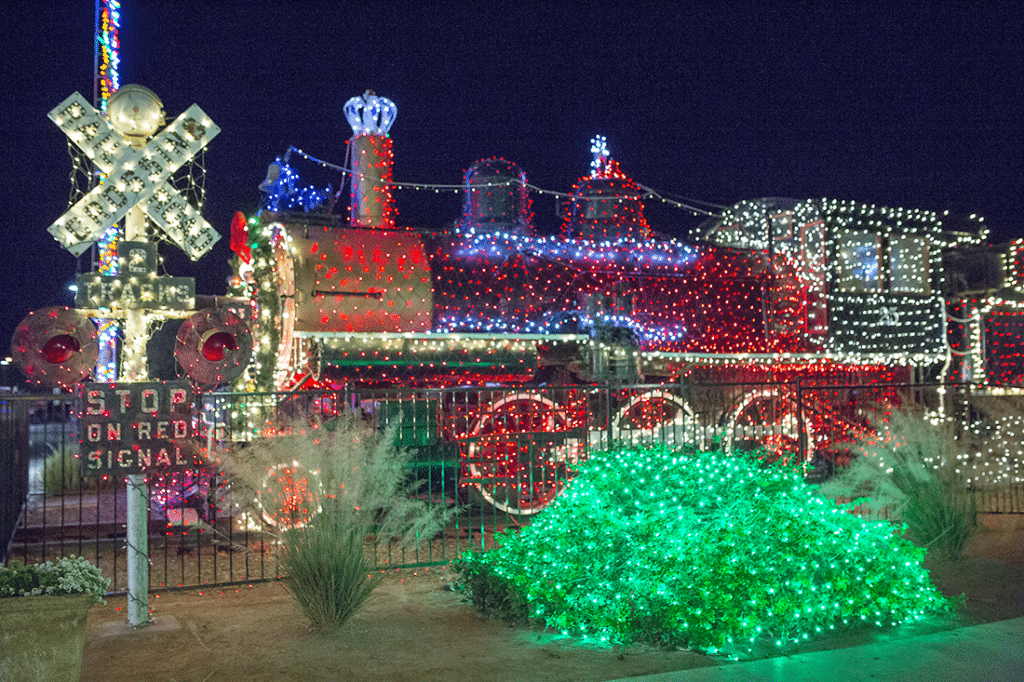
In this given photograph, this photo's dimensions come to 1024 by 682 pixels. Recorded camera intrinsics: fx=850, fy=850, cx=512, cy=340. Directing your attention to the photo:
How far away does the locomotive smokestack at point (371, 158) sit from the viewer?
32.0 feet

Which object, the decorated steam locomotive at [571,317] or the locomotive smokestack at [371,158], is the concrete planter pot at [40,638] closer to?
the decorated steam locomotive at [571,317]

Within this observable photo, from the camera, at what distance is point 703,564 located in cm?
516

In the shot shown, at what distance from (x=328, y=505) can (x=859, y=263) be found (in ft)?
30.5

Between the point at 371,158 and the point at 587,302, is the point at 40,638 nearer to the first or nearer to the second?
the point at 371,158

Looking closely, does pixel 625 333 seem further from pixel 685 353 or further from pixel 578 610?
pixel 578 610

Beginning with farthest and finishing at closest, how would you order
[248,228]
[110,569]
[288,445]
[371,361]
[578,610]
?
[248,228] → [371,361] → [110,569] → [288,445] → [578,610]

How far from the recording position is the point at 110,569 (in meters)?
7.81

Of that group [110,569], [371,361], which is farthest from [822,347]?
[110,569]

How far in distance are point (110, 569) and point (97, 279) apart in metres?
3.56

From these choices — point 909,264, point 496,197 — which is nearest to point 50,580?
point 496,197

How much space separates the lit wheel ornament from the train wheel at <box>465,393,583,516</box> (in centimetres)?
274

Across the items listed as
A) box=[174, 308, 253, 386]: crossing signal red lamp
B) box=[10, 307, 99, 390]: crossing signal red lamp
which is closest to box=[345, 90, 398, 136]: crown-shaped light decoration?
box=[174, 308, 253, 386]: crossing signal red lamp

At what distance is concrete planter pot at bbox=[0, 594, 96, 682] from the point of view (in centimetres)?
408

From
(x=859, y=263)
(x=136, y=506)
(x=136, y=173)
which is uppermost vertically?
(x=859, y=263)
